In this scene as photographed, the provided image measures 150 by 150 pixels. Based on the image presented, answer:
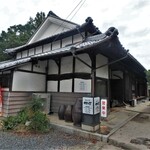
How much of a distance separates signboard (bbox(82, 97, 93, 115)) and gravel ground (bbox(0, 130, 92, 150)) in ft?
3.18

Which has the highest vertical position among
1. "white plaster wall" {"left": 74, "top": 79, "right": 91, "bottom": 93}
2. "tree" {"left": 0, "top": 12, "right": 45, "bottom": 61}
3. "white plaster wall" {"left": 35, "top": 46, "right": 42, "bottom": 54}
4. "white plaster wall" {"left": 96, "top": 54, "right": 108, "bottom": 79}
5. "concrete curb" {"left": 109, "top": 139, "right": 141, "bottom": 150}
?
"tree" {"left": 0, "top": 12, "right": 45, "bottom": 61}

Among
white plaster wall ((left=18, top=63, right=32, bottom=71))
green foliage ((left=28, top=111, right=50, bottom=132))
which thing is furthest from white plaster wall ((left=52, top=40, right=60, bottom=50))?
green foliage ((left=28, top=111, right=50, bottom=132))

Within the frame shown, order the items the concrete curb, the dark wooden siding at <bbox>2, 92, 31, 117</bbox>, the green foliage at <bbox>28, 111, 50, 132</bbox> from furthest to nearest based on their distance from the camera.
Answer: the dark wooden siding at <bbox>2, 92, 31, 117</bbox>
the green foliage at <bbox>28, 111, 50, 132</bbox>
the concrete curb

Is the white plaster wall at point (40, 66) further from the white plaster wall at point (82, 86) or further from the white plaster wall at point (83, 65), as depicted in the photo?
the white plaster wall at point (82, 86)

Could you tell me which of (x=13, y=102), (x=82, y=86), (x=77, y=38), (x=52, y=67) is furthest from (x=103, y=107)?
(x=77, y=38)

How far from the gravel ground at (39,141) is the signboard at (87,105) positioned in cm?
97

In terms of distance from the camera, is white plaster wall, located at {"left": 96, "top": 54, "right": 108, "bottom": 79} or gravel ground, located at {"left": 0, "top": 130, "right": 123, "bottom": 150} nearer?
gravel ground, located at {"left": 0, "top": 130, "right": 123, "bottom": 150}

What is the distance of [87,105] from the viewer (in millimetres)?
5727

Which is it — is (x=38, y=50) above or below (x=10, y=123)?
above

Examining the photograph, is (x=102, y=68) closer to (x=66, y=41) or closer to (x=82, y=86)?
(x=82, y=86)

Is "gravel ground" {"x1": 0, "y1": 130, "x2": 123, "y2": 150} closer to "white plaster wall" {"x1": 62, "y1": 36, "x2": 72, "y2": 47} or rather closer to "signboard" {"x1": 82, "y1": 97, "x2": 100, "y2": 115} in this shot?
"signboard" {"x1": 82, "y1": 97, "x2": 100, "y2": 115}

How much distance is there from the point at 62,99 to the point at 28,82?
2151 mm

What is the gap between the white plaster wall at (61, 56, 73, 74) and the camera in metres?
8.20

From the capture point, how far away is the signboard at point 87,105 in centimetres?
561
